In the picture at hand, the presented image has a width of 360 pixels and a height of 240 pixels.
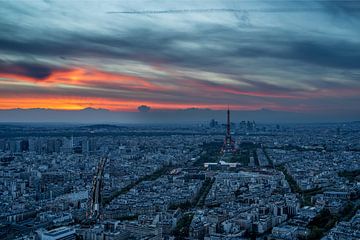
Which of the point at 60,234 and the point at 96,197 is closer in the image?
the point at 60,234

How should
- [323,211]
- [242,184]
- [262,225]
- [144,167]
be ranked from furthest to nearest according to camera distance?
[144,167] → [242,184] → [323,211] → [262,225]

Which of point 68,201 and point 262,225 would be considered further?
point 68,201

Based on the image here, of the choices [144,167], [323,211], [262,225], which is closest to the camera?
[262,225]

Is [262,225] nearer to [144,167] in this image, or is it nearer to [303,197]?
[303,197]

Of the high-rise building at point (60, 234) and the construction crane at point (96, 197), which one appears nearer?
the high-rise building at point (60, 234)

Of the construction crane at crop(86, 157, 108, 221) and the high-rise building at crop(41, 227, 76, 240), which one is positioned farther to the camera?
the construction crane at crop(86, 157, 108, 221)

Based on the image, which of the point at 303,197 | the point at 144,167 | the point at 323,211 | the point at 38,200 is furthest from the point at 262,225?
the point at 144,167

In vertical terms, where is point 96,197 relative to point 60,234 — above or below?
below

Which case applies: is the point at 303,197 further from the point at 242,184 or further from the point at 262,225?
the point at 262,225
